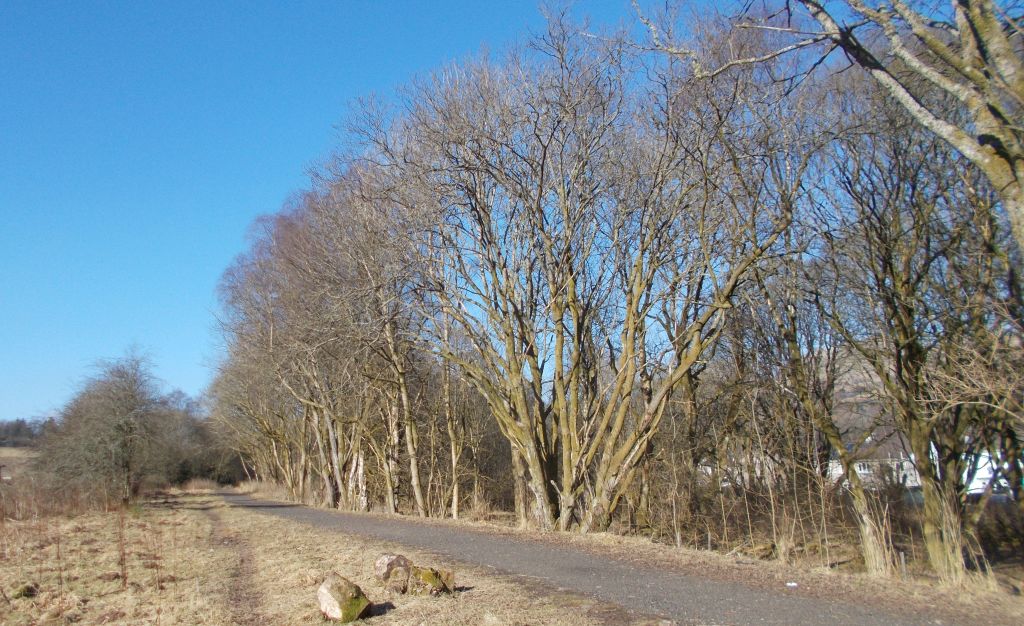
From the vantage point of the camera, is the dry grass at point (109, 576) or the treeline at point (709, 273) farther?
the treeline at point (709, 273)

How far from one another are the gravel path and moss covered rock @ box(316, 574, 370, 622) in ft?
6.40

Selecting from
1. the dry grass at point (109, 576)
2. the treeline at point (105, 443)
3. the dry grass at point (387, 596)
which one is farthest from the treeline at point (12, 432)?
the dry grass at point (387, 596)

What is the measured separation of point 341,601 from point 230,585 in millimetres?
3947

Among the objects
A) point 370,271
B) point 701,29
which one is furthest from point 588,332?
point 701,29

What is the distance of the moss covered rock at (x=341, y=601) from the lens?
6.81 m

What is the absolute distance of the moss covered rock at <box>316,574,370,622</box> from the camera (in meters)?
6.81

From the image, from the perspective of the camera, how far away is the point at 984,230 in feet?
41.6

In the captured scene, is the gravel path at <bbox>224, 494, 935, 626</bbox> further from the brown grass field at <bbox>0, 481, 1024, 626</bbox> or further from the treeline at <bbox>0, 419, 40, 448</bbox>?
the treeline at <bbox>0, 419, 40, 448</bbox>

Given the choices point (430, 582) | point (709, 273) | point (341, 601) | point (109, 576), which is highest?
point (709, 273)

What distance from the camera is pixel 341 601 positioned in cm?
685

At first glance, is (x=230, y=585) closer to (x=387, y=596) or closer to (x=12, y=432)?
(x=387, y=596)

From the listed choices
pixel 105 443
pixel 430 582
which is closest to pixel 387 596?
pixel 430 582

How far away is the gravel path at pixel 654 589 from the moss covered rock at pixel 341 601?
1.95 m

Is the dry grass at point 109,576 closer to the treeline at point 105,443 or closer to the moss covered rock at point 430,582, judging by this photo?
the moss covered rock at point 430,582
